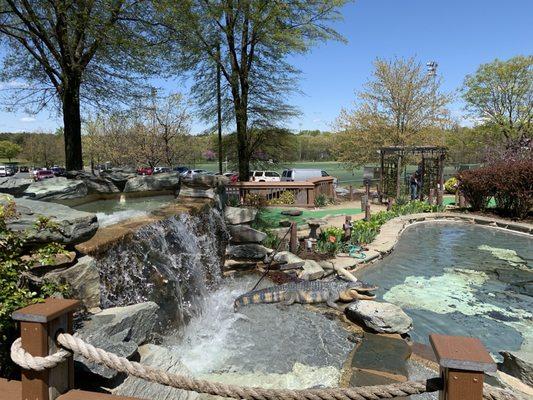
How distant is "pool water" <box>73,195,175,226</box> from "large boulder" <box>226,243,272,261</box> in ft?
6.23

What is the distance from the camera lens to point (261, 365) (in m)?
5.16

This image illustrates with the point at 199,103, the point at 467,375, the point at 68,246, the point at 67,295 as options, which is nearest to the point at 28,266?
the point at 67,295

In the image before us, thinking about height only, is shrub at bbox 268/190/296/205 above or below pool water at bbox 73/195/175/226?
below

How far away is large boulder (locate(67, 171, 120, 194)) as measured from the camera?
26.9 ft

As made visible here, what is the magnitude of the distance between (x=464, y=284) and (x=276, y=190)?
10168mm

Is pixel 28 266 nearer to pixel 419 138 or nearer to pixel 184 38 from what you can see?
pixel 184 38

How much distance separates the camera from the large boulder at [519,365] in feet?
16.2

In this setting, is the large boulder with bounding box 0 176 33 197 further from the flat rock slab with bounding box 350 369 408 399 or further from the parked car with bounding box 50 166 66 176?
the flat rock slab with bounding box 350 369 408 399

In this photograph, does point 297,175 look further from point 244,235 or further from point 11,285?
point 11,285

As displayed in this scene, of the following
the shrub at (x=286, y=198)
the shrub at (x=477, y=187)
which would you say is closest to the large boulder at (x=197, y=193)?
the shrub at (x=286, y=198)

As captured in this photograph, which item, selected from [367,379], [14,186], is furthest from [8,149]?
[367,379]

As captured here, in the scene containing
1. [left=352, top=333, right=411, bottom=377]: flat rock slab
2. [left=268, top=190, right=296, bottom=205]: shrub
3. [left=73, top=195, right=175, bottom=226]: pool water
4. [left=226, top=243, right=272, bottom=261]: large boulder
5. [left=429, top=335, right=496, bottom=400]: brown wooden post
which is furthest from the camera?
[left=268, top=190, right=296, bottom=205]: shrub

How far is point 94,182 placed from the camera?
326 inches

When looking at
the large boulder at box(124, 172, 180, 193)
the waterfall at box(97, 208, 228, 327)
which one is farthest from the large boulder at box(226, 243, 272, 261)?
the large boulder at box(124, 172, 180, 193)
